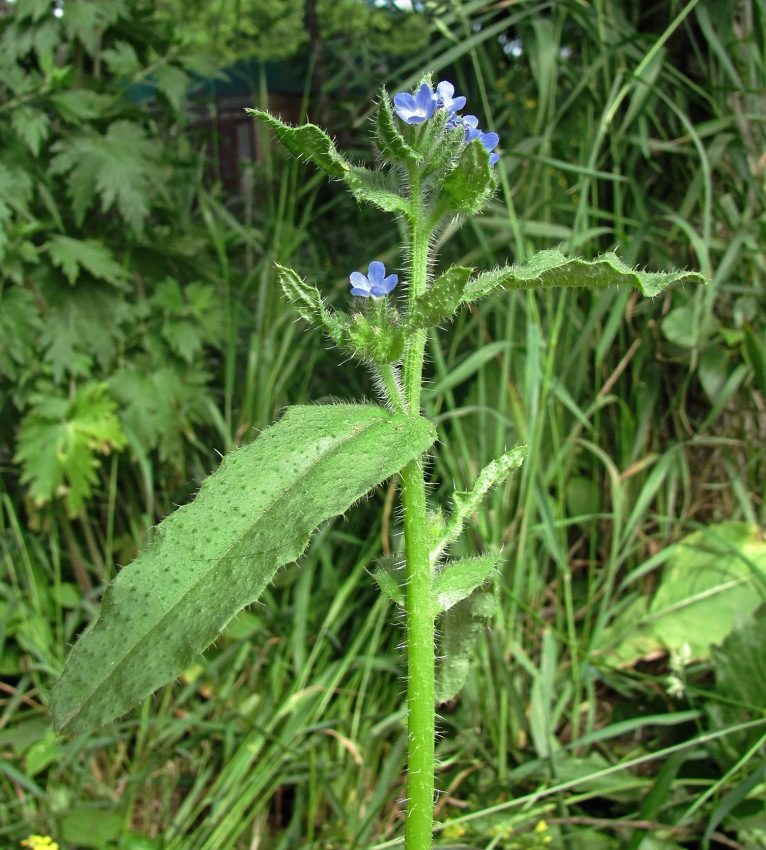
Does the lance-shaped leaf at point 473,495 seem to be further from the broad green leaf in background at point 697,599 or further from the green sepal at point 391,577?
the broad green leaf in background at point 697,599

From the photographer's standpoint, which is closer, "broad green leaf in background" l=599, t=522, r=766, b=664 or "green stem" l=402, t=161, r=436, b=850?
"green stem" l=402, t=161, r=436, b=850

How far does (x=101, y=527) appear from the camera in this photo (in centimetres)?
202

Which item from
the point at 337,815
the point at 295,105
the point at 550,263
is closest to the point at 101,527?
the point at 337,815

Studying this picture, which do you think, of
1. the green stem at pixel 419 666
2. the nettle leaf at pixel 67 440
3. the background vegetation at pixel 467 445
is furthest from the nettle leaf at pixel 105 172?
the green stem at pixel 419 666

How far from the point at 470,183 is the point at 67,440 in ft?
4.14

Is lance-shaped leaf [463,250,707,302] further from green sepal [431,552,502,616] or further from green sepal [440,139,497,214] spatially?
green sepal [431,552,502,616]

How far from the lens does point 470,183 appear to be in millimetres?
724

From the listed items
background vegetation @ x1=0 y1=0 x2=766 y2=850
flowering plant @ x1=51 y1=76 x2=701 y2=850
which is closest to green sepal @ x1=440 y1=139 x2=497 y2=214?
flowering plant @ x1=51 y1=76 x2=701 y2=850

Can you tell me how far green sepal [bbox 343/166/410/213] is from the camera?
28.9 inches

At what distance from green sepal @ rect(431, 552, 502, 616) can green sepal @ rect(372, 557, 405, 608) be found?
0.04 m

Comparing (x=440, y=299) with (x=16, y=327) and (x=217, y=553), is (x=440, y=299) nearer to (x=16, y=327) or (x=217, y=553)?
(x=217, y=553)

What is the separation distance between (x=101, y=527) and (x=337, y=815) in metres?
0.95

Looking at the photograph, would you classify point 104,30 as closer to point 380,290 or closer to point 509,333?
point 509,333

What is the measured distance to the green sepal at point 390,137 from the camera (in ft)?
2.38
